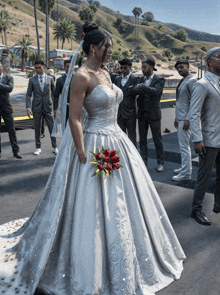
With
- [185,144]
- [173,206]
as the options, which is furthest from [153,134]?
[173,206]

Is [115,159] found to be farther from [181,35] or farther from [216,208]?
[181,35]

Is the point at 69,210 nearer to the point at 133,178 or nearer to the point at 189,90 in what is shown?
the point at 133,178

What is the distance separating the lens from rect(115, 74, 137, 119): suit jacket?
529cm

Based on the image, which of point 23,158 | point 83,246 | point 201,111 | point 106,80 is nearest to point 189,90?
point 201,111

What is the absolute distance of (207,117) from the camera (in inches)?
126

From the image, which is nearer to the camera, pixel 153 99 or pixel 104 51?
pixel 104 51

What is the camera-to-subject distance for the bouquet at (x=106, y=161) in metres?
2.19

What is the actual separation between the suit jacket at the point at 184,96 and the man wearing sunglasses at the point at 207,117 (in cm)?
131

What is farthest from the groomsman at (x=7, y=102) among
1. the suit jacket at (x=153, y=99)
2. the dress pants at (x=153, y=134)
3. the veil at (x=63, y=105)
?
the veil at (x=63, y=105)

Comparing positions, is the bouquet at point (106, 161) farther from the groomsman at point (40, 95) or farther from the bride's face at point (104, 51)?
the groomsman at point (40, 95)

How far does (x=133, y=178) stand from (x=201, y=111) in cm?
140

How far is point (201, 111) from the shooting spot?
10.7 ft

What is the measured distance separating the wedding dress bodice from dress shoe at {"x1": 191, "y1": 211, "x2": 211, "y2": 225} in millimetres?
1732

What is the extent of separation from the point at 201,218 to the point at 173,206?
0.54 meters
